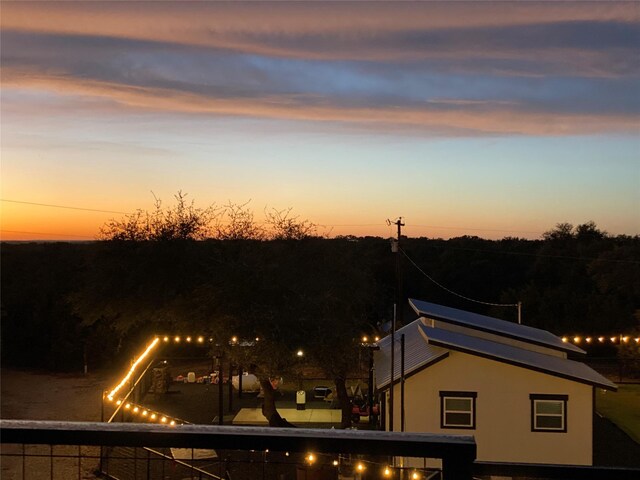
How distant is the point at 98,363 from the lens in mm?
27609

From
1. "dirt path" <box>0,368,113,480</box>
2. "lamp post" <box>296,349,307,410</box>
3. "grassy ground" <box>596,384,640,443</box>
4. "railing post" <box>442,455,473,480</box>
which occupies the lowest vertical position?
"dirt path" <box>0,368,113,480</box>

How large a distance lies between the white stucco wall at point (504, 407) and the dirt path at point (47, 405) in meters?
6.63

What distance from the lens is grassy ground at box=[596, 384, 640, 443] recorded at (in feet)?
52.9

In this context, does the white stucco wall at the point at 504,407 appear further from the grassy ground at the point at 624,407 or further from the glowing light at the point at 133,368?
the glowing light at the point at 133,368

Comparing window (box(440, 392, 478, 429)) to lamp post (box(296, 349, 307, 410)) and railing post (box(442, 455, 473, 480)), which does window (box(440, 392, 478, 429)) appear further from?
railing post (box(442, 455, 473, 480))

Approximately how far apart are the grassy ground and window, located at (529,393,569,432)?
316 centimetres

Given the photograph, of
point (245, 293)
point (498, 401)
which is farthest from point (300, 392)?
point (498, 401)

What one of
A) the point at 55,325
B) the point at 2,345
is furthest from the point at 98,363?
the point at 2,345

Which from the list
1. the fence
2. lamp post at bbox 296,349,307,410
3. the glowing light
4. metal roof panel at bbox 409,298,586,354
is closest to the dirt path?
the glowing light

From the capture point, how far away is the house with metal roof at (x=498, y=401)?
41.9ft

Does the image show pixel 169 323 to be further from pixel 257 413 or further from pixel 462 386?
pixel 462 386

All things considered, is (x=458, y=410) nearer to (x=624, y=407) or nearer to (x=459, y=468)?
(x=624, y=407)

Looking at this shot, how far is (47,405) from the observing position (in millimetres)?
20844

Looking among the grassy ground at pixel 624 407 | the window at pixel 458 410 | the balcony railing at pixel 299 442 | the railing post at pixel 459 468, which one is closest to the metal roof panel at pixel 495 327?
the grassy ground at pixel 624 407
